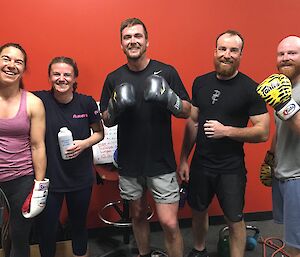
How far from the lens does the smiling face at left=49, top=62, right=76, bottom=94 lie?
1.75m

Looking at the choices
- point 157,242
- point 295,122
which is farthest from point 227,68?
point 157,242

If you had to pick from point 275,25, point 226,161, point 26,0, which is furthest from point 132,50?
point 275,25

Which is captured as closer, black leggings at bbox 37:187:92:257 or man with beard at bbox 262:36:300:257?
man with beard at bbox 262:36:300:257

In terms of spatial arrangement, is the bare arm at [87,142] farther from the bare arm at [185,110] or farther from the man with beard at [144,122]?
the bare arm at [185,110]

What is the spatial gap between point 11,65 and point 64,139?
0.42 m

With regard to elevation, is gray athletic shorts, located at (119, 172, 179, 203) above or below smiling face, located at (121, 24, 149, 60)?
below

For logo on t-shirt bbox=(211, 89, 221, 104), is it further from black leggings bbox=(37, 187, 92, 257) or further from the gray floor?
the gray floor

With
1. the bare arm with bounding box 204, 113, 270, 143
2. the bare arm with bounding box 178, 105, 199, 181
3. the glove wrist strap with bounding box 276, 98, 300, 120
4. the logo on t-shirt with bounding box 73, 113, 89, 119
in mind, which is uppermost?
the glove wrist strap with bounding box 276, 98, 300, 120

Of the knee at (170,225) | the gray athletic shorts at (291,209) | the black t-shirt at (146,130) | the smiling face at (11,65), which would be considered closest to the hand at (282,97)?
the gray athletic shorts at (291,209)

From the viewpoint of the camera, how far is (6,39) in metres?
2.27

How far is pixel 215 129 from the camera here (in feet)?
5.95

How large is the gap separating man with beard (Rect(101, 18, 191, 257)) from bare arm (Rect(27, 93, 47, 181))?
0.34 meters

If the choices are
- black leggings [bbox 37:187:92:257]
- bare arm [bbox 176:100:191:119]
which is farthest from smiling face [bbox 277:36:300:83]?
black leggings [bbox 37:187:92:257]

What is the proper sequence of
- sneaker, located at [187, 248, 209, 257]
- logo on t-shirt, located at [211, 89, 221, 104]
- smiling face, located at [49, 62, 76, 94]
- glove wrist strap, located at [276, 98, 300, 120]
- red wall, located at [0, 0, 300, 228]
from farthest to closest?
red wall, located at [0, 0, 300, 228]
sneaker, located at [187, 248, 209, 257]
logo on t-shirt, located at [211, 89, 221, 104]
smiling face, located at [49, 62, 76, 94]
glove wrist strap, located at [276, 98, 300, 120]
